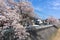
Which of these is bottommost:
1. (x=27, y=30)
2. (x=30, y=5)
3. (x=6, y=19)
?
(x=27, y=30)

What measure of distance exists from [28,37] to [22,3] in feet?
3.13

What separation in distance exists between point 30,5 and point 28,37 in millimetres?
937

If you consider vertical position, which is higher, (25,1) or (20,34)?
(25,1)

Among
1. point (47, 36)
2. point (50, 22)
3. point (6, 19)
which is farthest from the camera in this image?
point (50, 22)

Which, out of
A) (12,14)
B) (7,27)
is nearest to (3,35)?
(7,27)

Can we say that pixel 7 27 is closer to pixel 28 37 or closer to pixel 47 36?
pixel 28 37

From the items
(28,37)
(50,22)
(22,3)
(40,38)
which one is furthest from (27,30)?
(50,22)

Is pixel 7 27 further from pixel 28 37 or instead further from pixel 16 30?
pixel 28 37

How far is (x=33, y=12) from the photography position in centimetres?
405

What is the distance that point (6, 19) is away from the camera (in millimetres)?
3385

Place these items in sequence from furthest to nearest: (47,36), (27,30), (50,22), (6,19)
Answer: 1. (50,22)
2. (47,36)
3. (27,30)
4. (6,19)

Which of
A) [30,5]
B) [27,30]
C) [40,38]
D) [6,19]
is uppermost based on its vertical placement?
[30,5]

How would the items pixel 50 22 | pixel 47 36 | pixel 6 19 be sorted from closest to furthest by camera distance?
pixel 6 19 → pixel 47 36 → pixel 50 22

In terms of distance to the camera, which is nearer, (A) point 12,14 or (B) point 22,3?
(A) point 12,14
